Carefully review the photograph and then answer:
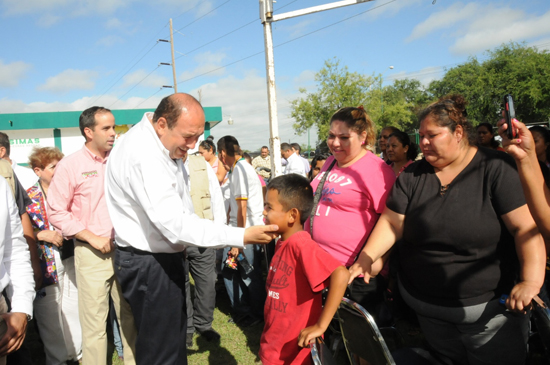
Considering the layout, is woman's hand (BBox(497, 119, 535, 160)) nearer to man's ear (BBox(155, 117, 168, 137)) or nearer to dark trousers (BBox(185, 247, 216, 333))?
man's ear (BBox(155, 117, 168, 137))

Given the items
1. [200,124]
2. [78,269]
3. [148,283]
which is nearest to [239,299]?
[78,269]

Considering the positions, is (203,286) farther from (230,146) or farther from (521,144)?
(521,144)

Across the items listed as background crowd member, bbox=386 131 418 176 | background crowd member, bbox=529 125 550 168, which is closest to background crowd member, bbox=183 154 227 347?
background crowd member, bbox=386 131 418 176

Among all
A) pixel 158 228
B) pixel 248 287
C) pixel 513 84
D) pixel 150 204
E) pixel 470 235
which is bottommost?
pixel 248 287

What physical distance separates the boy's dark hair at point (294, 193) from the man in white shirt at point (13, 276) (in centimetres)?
145

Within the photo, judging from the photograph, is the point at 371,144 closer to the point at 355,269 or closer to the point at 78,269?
the point at 355,269

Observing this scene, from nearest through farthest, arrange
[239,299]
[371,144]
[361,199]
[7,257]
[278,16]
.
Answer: [7,257] < [361,199] < [371,144] < [239,299] < [278,16]

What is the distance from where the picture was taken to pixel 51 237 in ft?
11.6

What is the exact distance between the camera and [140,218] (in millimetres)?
→ 2371

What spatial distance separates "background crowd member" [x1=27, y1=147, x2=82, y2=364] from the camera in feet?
11.6

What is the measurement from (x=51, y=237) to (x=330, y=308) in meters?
2.94

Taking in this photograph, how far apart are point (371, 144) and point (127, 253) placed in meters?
1.99

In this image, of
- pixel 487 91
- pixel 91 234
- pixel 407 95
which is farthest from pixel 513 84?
pixel 407 95

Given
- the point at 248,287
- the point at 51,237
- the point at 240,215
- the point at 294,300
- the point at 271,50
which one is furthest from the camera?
the point at 271,50
